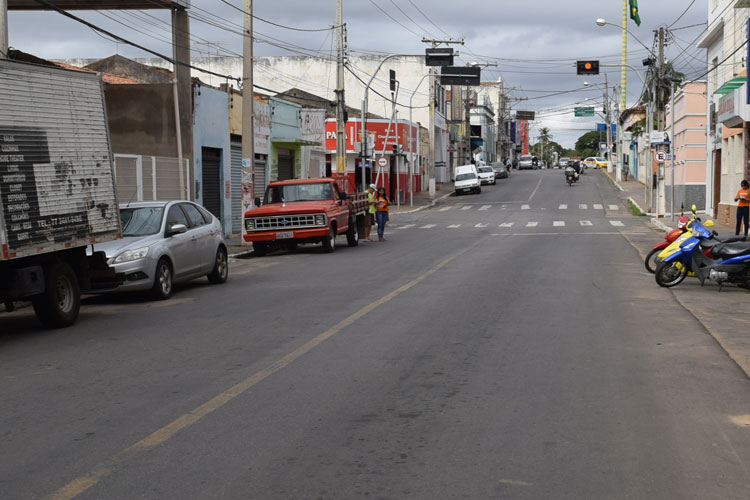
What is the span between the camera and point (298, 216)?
23250 millimetres

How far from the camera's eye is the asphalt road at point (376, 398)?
5.16m

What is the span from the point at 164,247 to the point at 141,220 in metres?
1.02

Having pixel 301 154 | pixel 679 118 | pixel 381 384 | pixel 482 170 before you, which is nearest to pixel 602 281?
pixel 381 384

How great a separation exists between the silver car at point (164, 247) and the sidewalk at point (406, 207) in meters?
7.12

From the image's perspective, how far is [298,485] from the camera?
16.4 feet

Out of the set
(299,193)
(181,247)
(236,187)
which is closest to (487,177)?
(236,187)

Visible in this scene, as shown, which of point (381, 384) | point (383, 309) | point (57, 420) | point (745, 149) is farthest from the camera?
point (745, 149)

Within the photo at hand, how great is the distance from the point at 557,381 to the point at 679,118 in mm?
47981

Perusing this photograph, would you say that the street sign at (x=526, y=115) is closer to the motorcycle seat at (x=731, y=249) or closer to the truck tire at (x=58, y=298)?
the motorcycle seat at (x=731, y=249)

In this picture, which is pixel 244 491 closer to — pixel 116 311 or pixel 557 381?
pixel 557 381

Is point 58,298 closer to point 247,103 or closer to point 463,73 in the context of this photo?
point 247,103

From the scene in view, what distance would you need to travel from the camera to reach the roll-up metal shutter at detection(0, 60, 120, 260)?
10.4 m

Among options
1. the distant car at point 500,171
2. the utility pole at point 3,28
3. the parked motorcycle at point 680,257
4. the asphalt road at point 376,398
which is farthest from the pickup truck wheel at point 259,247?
the distant car at point 500,171

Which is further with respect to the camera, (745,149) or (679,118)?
(679,118)
